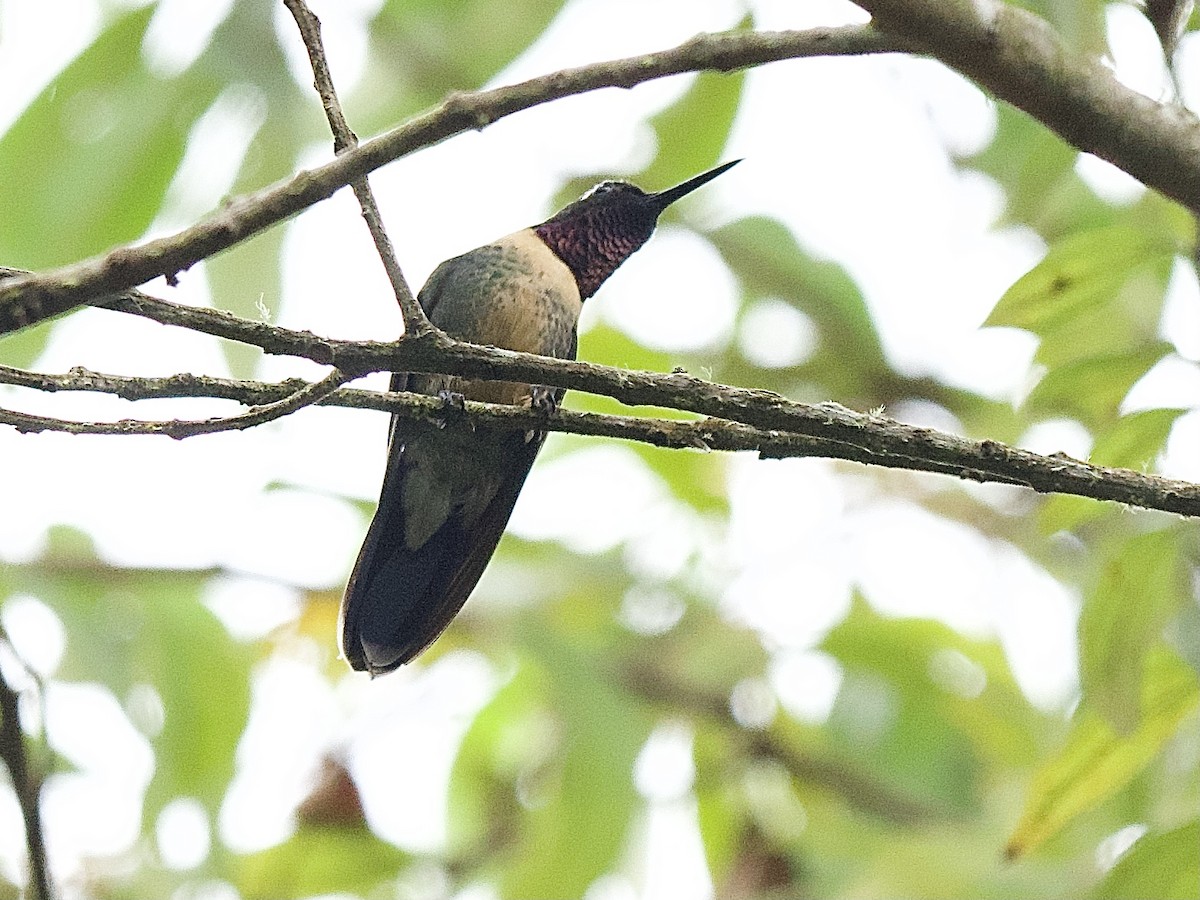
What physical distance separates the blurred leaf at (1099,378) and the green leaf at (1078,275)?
0.32ft

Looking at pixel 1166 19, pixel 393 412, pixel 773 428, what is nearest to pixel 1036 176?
pixel 1166 19

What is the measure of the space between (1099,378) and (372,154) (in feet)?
4.59

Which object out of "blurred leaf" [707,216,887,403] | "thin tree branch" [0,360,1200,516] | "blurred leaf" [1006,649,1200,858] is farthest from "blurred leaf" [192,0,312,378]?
"blurred leaf" [707,216,887,403]

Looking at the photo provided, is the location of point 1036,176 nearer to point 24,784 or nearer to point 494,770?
point 24,784

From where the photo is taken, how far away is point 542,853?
353cm

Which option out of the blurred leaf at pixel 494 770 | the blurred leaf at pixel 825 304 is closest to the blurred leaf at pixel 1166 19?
the blurred leaf at pixel 825 304

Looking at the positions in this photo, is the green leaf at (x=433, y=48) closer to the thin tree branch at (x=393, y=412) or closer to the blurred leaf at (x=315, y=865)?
the thin tree branch at (x=393, y=412)

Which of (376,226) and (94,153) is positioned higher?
(94,153)

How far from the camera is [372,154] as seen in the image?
150cm

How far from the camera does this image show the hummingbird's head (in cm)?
438

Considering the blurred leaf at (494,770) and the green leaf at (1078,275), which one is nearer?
the green leaf at (1078,275)

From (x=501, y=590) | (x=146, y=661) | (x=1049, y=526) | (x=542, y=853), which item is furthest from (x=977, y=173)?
(x=146, y=661)

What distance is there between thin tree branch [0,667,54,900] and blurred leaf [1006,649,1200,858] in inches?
69.6

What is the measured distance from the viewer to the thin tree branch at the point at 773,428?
67.0 inches
